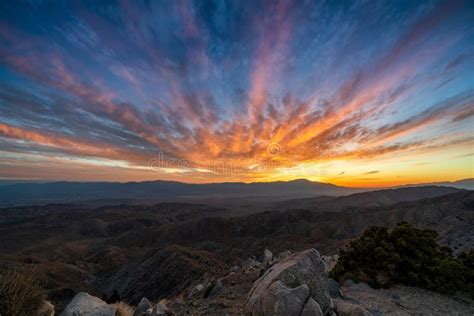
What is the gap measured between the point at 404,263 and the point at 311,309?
25.0ft

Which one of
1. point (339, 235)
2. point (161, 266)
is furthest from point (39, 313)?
point (339, 235)

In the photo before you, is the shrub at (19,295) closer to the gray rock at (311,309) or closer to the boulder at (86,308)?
the boulder at (86,308)

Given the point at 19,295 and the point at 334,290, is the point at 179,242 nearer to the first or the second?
the point at 334,290

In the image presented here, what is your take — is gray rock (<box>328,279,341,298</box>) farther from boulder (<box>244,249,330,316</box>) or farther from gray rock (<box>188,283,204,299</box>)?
gray rock (<box>188,283,204,299</box>)

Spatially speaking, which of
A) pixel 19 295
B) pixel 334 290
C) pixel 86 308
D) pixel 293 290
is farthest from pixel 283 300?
pixel 19 295

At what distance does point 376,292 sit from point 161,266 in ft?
93.4

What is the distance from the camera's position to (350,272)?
1157 cm

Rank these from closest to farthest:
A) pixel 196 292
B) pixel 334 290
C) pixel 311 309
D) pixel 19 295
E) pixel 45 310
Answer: pixel 19 295 < pixel 311 309 < pixel 45 310 < pixel 334 290 < pixel 196 292

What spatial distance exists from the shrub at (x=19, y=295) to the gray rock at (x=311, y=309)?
22.4ft

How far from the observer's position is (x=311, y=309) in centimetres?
615

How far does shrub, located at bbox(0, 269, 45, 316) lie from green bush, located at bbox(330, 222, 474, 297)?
1139cm

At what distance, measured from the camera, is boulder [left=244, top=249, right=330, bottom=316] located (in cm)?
617

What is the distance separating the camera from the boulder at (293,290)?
6.17 metres

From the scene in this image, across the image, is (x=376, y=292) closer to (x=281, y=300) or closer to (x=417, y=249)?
(x=417, y=249)
